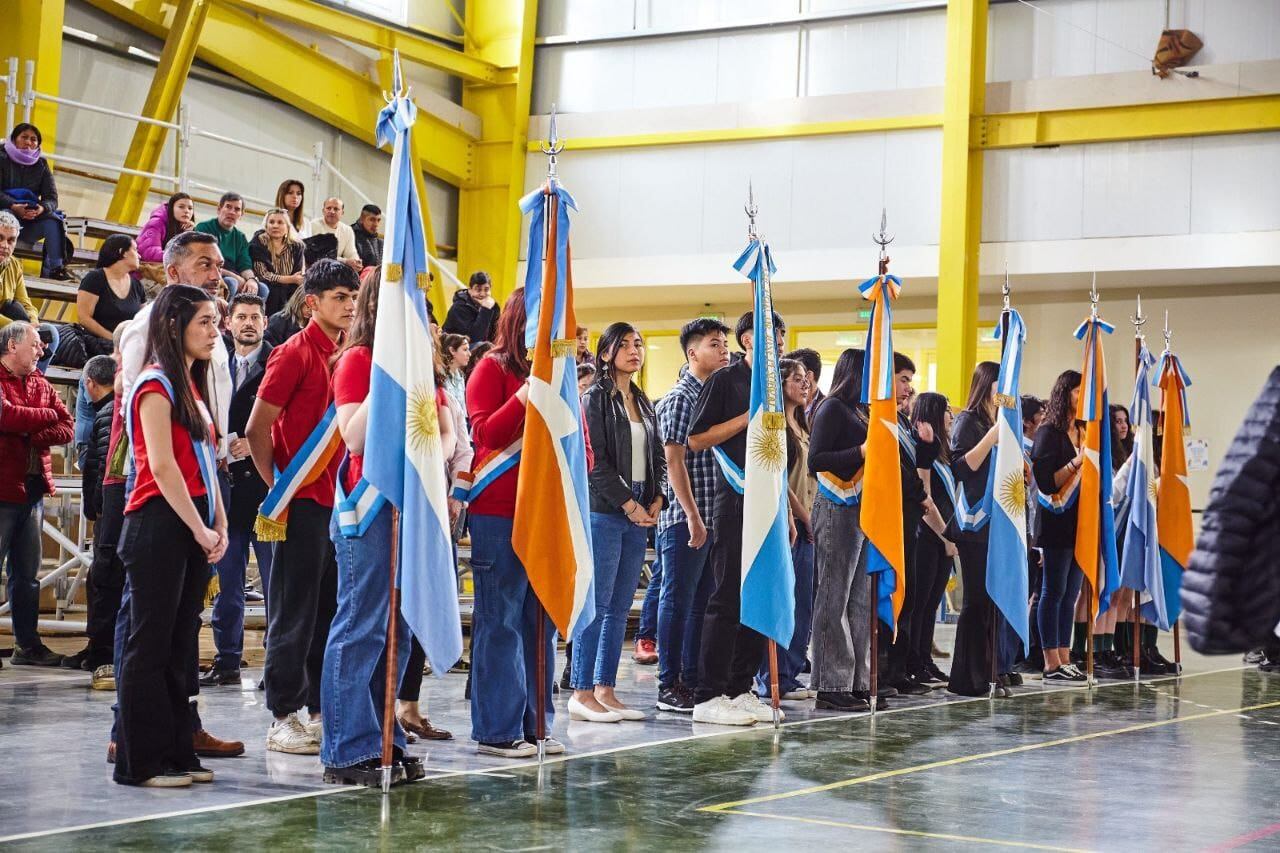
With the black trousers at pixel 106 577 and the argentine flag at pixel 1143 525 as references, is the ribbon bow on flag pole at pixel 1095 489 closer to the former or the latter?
the argentine flag at pixel 1143 525

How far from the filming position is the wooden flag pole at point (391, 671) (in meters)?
4.54

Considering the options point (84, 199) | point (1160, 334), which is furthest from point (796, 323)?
point (84, 199)

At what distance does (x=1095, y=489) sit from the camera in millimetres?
8617

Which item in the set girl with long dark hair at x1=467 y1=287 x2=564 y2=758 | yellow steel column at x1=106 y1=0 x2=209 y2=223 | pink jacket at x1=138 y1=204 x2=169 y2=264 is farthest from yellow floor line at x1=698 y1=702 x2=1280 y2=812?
yellow steel column at x1=106 y1=0 x2=209 y2=223

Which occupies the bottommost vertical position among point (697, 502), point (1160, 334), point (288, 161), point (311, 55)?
point (697, 502)

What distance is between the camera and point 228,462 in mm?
6258

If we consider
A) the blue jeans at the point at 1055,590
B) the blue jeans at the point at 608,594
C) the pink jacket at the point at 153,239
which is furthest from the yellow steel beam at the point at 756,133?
the blue jeans at the point at 608,594

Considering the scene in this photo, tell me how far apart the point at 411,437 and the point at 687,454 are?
233 centimetres

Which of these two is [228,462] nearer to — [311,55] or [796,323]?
[311,55]

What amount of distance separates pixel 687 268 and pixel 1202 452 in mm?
5967

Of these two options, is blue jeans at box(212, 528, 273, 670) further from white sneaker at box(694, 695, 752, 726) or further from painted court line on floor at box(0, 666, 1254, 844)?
white sneaker at box(694, 695, 752, 726)

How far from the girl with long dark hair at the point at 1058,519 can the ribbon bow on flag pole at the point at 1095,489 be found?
10 cm

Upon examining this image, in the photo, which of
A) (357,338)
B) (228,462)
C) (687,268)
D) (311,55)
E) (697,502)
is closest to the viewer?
(357,338)

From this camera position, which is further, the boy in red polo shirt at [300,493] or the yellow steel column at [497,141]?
the yellow steel column at [497,141]
